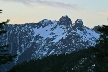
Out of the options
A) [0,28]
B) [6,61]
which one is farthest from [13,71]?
[0,28]

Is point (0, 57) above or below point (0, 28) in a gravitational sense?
below

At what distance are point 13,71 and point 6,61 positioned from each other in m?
0.58

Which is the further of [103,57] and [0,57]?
[103,57]

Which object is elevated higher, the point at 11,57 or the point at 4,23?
the point at 4,23

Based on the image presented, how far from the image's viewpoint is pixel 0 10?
1363 centimetres

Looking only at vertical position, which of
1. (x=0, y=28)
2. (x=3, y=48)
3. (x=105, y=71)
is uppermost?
(x=0, y=28)

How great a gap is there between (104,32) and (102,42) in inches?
18.4

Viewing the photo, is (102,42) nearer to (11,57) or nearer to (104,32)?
(104,32)

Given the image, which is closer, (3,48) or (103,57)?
(3,48)

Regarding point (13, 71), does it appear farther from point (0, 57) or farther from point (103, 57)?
point (103, 57)

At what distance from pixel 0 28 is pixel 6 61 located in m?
1.44

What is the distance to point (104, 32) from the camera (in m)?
14.4

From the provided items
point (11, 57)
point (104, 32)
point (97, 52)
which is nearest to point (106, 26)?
point (104, 32)

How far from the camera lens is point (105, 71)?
49.3ft
